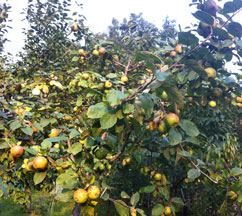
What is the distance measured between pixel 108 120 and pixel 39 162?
473 mm

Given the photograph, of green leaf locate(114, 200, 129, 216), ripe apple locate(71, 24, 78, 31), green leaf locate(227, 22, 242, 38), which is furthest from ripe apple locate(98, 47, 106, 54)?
green leaf locate(114, 200, 129, 216)

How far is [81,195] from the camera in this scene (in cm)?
109

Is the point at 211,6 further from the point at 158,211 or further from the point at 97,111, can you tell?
the point at 158,211

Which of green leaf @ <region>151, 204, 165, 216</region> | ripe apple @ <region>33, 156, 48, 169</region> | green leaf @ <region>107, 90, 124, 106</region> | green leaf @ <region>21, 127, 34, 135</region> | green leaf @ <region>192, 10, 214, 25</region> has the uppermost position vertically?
green leaf @ <region>192, 10, 214, 25</region>

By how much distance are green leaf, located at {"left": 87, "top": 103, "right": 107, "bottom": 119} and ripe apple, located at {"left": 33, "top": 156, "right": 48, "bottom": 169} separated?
40 cm

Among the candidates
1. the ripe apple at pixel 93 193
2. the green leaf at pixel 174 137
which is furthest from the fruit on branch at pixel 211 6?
the ripe apple at pixel 93 193

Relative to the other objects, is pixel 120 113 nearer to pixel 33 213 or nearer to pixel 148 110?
pixel 148 110

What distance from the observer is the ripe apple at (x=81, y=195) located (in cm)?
109

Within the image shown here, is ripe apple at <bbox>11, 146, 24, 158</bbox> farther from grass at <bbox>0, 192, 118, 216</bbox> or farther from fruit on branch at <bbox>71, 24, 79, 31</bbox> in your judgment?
grass at <bbox>0, 192, 118, 216</bbox>

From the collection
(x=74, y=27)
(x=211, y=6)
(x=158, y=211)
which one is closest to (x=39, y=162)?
(x=158, y=211)

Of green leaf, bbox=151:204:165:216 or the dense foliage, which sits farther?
green leaf, bbox=151:204:165:216

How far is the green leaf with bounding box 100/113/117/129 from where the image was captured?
108cm

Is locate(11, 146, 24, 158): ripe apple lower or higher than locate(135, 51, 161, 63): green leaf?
lower

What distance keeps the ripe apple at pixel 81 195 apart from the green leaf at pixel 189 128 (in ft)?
2.25
